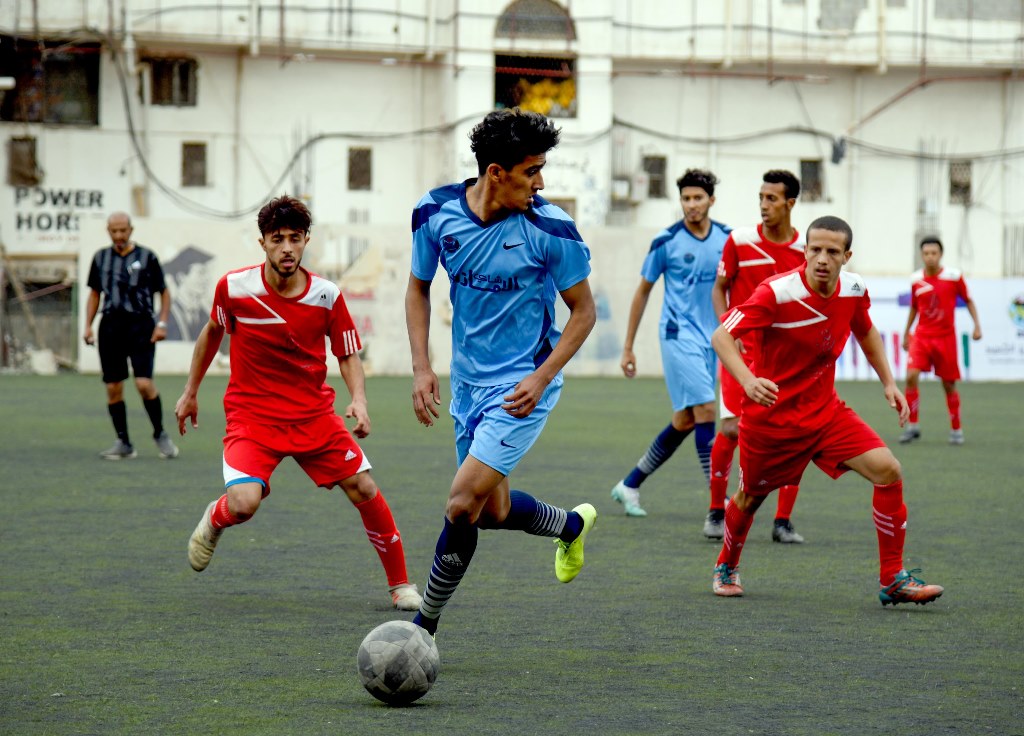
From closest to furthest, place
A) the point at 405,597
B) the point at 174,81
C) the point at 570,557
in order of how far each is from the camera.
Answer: the point at 570,557, the point at 405,597, the point at 174,81

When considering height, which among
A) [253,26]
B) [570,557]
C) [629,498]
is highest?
[253,26]

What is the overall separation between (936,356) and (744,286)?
28.3ft

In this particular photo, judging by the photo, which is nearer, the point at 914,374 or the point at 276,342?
the point at 276,342

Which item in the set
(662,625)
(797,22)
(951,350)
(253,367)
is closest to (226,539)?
(253,367)

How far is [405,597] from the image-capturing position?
21.9ft

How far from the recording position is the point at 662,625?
6359mm

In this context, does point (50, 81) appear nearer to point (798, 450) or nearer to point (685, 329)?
point (685, 329)

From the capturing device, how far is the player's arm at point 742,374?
20.2 ft

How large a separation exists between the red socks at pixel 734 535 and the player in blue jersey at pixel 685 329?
263cm

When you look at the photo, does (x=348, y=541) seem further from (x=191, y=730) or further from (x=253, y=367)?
(x=191, y=730)

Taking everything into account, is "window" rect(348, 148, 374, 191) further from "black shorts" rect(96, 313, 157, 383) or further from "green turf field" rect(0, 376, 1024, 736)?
"green turf field" rect(0, 376, 1024, 736)

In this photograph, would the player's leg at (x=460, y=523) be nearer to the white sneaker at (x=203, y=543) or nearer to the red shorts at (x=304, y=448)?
the red shorts at (x=304, y=448)

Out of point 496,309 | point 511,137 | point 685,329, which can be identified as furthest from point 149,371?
point 511,137

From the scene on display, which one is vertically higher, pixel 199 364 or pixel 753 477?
pixel 199 364
